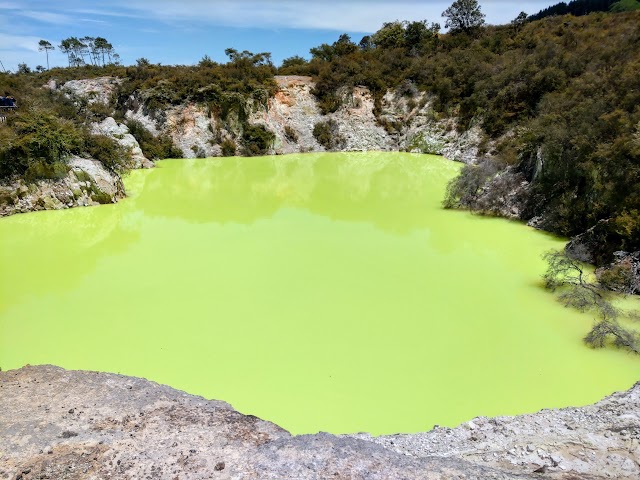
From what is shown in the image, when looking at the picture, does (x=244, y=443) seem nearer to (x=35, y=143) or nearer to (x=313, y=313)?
(x=313, y=313)

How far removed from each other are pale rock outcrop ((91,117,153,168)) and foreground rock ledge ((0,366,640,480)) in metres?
19.0

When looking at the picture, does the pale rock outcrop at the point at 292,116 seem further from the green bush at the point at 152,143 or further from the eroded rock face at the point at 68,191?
the eroded rock face at the point at 68,191

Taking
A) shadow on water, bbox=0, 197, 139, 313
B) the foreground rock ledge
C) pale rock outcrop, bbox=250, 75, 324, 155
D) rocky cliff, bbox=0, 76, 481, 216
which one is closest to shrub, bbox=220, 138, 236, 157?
rocky cliff, bbox=0, 76, 481, 216

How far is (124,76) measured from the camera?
29234mm

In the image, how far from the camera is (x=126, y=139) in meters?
22.3

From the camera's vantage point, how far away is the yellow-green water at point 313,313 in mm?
5629

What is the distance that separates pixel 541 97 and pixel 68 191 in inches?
823

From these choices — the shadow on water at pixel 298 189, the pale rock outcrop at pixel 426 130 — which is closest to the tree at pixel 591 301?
the shadow on water at pixel 298 189

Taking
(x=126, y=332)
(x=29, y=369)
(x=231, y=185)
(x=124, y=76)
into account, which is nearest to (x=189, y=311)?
(x=126, y=332)

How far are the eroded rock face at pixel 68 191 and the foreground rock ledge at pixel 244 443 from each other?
11554 millimetres

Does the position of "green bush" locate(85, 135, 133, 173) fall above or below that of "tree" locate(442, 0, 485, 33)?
below

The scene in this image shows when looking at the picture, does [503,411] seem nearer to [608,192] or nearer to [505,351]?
[505,351]

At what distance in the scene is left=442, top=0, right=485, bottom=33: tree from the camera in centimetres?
3212

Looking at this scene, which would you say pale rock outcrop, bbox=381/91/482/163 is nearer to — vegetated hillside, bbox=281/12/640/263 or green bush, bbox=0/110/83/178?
vegetated hillside, bbox=281/12/640/263
